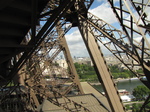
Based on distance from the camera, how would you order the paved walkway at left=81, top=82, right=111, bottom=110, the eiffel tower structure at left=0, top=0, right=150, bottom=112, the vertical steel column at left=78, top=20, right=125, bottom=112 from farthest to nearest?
the paved walkway at left=81, top=82, right=111, bottom=110, the vertical steel column at left=78, top=20, right=125, bottom=112, the eiffel tower structure at left=0, top=0, right=150, bottom=112

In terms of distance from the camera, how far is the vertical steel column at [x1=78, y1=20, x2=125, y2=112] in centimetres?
390

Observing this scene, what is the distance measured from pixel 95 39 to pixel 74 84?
4.87 meters

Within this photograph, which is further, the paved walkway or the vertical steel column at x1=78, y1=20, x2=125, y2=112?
the paved walkway

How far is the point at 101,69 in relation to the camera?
4.16 metres

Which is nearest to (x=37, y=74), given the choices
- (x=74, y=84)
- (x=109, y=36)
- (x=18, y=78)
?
(x=18, y=78)

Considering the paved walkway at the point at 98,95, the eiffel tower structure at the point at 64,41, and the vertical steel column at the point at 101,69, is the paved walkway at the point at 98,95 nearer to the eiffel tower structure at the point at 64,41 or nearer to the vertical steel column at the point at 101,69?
the eiffel tower structure at the point at 64,41

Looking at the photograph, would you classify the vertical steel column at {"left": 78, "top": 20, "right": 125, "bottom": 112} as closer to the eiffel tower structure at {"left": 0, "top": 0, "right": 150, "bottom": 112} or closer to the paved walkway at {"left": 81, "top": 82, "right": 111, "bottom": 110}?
the eiffel tower structure at {"left": 0, "top": 0, "right": 150, "bottom": 112}

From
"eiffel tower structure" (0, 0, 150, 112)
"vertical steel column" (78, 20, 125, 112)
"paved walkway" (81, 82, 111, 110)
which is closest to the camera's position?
"eiffel tower structure" (0, 0, 150, 112)

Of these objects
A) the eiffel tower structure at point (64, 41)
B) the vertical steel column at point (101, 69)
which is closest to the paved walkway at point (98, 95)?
the eiffel tower structure at point (64, 41)

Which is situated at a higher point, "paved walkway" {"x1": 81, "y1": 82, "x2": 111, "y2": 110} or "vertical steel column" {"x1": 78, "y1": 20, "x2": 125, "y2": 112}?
"vertical steel column" {"x1": 78, "y1": 20, "x2": 125, "y2": 112}

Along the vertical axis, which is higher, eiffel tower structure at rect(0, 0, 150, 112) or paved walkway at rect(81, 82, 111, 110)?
eiffel tower structure at rect(0, 0, 150, 112)

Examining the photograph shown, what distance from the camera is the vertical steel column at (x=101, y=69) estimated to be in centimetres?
390

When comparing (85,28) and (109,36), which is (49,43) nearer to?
(85,28)

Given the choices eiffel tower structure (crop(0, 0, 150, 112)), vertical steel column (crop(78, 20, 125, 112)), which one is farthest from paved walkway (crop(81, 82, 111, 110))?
vertical steel column (crop(78, 20, 125, 112))
